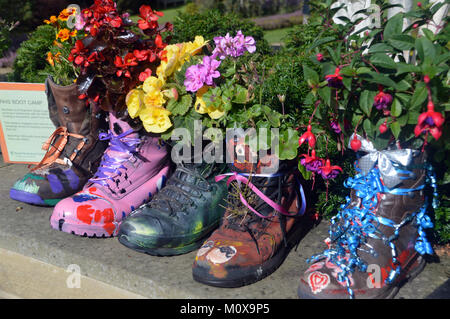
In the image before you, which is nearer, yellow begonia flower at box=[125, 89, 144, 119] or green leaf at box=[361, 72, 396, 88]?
green leaf at box=[361, 72, 396, 88]

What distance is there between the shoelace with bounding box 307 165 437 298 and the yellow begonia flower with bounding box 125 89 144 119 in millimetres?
936

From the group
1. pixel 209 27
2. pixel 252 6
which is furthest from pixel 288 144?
pixel 252 6

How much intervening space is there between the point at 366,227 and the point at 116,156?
119 cm

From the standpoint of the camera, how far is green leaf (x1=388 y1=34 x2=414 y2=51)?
1.45 meters

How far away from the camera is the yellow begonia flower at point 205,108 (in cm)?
187

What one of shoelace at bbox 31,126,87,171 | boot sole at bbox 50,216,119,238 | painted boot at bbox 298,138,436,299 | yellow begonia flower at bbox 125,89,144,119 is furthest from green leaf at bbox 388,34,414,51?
shoelace at bbox 31,126,87,171

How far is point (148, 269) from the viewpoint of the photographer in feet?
6.08

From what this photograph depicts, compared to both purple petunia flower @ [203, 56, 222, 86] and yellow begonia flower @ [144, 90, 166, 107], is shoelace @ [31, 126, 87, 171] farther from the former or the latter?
purple petunia flower @ [203, 56, 222, 86]

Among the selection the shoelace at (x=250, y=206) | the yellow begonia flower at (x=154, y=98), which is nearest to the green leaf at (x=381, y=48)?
the shoelace at (x=250, y=206)

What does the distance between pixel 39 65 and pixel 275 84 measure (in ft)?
6.09

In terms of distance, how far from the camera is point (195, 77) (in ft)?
6.04

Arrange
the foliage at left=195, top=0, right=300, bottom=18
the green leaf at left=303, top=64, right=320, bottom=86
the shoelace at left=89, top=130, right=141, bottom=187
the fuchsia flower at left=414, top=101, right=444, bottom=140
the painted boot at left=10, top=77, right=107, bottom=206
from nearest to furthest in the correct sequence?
1. the fuchsia flower at left=414, top=101, right=444, bottom=140
2. the green leaf at left=303, top=64, right=320, bottom=86
3. the shoelace at left=89, top=130, right=141, bottom=187
4. the painted boot at left=10, top=77, right=107, bottom=206
5. the foliage at left=195, top=0, right=300, bottom=18

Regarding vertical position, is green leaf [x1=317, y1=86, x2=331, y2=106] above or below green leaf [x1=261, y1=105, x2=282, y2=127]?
above
